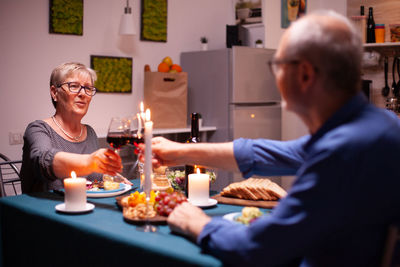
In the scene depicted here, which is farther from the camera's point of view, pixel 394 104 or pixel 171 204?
pixel 394 104

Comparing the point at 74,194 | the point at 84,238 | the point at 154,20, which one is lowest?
the point at 84,238

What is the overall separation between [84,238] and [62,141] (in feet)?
3.63

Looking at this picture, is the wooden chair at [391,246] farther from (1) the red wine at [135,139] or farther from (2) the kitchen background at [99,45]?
(2) the kitchen background at [99,45]

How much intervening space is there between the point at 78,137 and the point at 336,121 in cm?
174

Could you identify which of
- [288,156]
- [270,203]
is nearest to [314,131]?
[288,156]

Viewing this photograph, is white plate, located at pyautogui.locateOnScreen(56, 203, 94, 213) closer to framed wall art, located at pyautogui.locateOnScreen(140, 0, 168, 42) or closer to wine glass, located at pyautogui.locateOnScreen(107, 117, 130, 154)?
wine glass, located at pyautogui.locateOnScreen(107, 117, 130, 154)

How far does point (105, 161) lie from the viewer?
1.76 metres

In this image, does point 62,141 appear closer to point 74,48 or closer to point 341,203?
point 341,203

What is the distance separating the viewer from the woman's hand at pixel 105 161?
1745 millimetres

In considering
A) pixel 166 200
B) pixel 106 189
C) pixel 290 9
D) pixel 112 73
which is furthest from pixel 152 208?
pixel 290 9

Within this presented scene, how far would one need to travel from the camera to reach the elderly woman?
1.87 metres

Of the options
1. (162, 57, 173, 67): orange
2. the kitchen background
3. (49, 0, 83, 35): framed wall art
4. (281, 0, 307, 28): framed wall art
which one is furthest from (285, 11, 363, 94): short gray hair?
(281, 0, 307, 28): framed wall art

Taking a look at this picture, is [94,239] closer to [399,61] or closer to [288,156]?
[288,156]

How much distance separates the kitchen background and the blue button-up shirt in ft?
9.74
